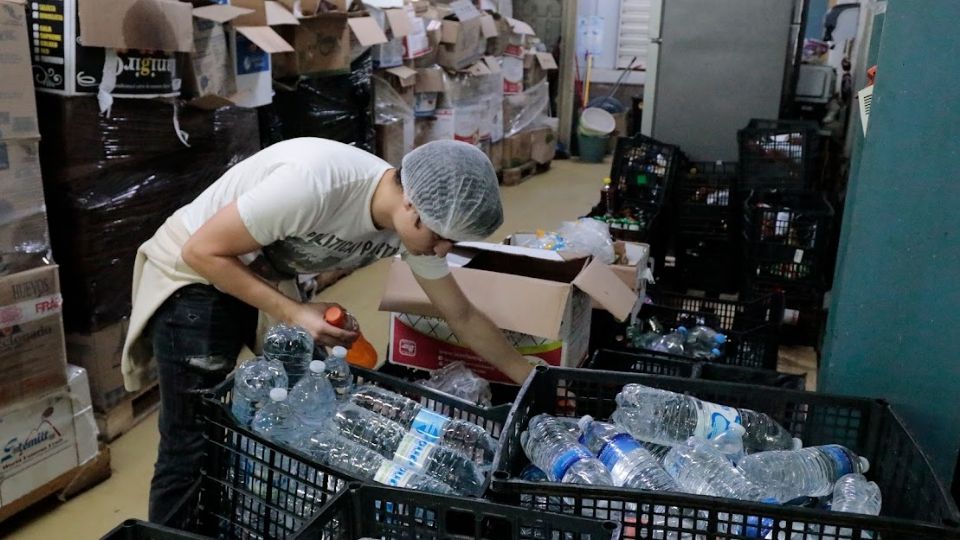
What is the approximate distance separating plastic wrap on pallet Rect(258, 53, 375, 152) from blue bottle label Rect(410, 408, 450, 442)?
2.49m

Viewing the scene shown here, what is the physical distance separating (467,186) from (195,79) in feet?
5.58

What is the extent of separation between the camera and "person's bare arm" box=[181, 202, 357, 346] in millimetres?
1552

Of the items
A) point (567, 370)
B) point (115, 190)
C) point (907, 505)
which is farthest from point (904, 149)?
point (115, 190)

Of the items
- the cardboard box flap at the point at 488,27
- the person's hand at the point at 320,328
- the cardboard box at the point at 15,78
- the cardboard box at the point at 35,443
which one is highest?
the cardboard box flap at the point at 488,27

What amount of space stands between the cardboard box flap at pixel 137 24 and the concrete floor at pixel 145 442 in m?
1.32

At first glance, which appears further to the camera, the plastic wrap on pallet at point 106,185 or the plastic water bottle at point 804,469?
the plastic wrap on pallet at point 106,185

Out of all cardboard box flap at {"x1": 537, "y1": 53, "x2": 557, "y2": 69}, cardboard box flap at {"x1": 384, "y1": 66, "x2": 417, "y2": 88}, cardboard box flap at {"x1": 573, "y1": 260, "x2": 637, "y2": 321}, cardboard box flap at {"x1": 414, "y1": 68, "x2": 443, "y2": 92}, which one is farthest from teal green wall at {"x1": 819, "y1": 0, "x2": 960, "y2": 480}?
cardboard box flap at {"x1": 537, "y1": 53, "x2": 557, "y2": 69}

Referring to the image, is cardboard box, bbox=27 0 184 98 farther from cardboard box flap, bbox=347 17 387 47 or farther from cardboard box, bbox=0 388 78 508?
cardboard box flap, bbox=347 17 387 47

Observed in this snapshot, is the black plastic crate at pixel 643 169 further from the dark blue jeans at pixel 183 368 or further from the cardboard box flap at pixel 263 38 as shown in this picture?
the dark blue jeans at pixel 183 368

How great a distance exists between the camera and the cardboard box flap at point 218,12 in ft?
8.93

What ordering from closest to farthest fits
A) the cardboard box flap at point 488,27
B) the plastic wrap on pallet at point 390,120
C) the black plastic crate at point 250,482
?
1. the black plastic crate at point 250,482
2. the plastic wrap on pallet at point 390,120
3. the cardboard box flap at point 488,27

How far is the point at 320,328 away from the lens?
1571 mm

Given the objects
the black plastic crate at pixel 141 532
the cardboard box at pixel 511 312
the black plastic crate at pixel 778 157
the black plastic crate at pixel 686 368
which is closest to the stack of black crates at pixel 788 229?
the black plastic crate at pixel 778 157

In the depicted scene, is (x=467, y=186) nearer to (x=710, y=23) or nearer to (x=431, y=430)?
(x=431, y=430)
